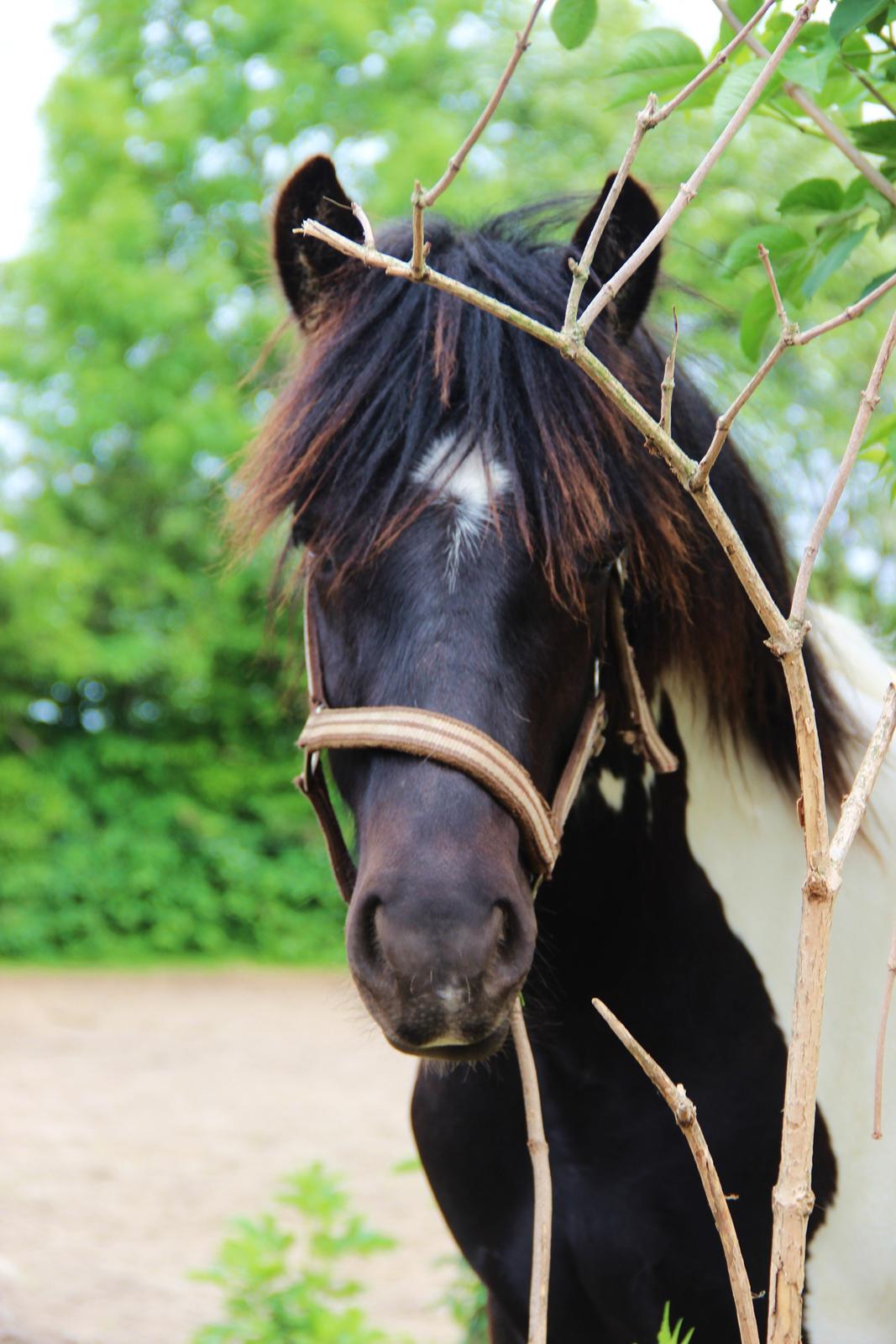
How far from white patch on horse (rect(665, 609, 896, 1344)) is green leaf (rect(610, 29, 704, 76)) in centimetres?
83

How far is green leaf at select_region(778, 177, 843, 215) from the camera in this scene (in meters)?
1.88

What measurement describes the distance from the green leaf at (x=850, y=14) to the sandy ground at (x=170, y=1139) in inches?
55.4

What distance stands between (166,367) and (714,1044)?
1127cm

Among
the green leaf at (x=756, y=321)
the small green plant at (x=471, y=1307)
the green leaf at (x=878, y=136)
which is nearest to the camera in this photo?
the green leaf at (x=878, y=136)

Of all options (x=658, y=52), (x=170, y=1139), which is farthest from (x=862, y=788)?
(x=170, y=1139)

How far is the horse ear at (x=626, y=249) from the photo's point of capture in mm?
1772

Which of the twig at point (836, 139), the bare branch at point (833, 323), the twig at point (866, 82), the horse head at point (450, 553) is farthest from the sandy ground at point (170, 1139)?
the twig at point (866, 82)

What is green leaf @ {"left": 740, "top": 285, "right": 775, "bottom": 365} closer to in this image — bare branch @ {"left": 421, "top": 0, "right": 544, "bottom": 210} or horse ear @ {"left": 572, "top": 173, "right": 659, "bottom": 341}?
horse ear @ {"left": 572, "top": 173, "right": 659, "bottom": 341}

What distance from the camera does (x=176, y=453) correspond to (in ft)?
38.3

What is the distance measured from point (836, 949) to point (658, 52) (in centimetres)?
127

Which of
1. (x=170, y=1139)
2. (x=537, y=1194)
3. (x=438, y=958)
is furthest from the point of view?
(x=170, y=1139)

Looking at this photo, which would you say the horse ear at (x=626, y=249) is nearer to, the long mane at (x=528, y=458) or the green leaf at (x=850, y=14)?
the long mane at (x=528, y=458)

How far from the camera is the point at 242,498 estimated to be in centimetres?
187

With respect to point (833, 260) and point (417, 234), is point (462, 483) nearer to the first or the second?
point (417, 234)
